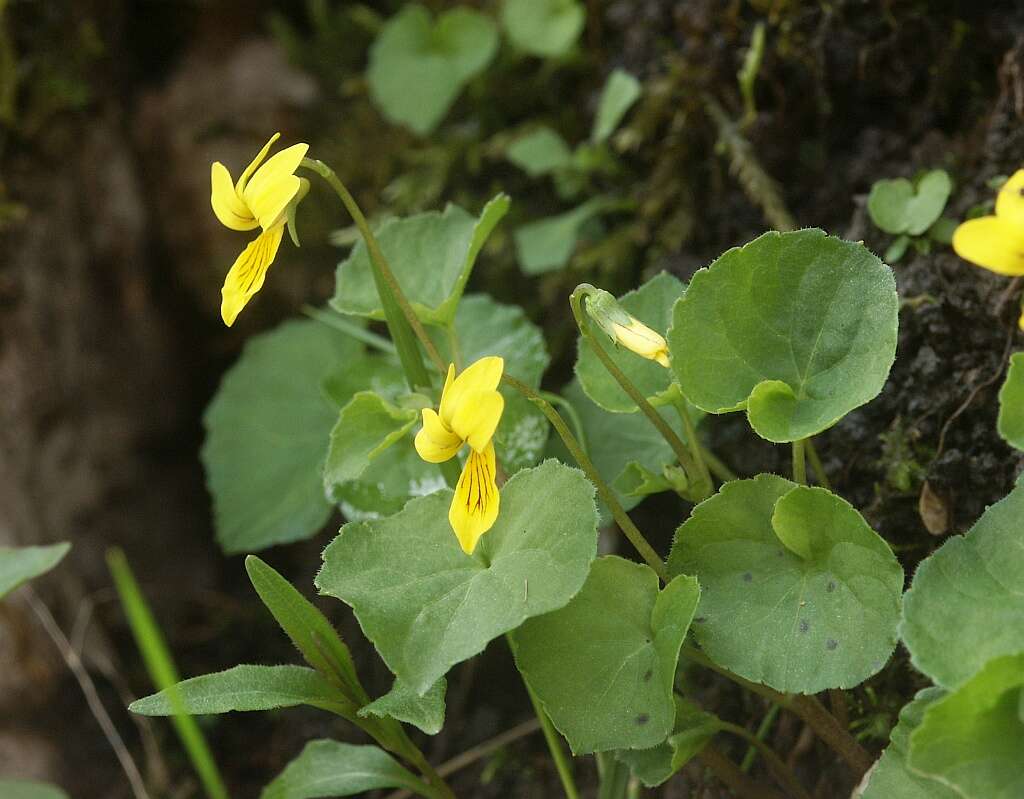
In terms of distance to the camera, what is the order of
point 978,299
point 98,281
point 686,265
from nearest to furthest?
point 978,299
point 686,265
point 98,281

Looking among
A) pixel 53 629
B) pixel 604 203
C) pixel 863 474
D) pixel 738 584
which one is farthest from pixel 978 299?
pixel 53 629

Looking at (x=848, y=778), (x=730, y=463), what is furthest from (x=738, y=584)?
(x=730, y=463)

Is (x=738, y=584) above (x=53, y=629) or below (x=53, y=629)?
above

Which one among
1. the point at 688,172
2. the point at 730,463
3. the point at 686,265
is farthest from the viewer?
the point at 688,172

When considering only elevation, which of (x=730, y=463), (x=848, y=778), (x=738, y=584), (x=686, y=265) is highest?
(x=738, y=584)

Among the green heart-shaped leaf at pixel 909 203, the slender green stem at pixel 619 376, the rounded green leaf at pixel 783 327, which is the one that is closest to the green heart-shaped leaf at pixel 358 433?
the slender green stem at pixel 619 376

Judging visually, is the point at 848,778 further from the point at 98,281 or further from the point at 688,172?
the point at 98,281

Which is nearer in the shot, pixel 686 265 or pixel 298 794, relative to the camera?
pixel 298 794
